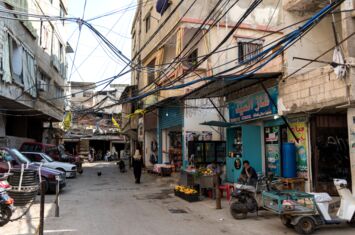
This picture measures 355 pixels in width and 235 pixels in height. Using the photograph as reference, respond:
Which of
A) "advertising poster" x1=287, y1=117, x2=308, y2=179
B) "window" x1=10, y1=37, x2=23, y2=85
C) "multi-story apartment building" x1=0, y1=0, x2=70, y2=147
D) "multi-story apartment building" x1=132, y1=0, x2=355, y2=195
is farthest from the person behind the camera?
"window" x1=10, y1=37, x2=23, y2=85

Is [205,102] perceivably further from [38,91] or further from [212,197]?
[38,91]

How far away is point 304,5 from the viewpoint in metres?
13.1

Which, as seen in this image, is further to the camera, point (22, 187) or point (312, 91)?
point (312, 91)

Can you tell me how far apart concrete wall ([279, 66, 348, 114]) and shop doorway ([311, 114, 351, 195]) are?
0.74 meters

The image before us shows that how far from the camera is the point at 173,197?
550 inches

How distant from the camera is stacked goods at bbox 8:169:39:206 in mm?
9125

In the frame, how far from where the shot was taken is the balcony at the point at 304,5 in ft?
42.0

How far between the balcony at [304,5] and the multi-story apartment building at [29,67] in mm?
8696

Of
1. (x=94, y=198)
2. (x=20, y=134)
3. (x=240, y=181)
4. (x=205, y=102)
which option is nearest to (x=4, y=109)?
(x=20, y=134)

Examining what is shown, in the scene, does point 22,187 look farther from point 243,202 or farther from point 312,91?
point 312,91

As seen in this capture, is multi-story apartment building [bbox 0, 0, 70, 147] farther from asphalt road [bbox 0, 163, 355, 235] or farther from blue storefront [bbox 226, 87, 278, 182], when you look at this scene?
blue storefront [bbox 226, 87, 278, 182]

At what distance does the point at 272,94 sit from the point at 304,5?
3.38 m

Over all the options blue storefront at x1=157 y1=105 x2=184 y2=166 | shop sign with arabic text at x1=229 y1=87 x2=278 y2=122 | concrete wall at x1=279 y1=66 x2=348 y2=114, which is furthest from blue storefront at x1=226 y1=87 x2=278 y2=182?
blue storefront at x1=157 y1=105 x2=184 y2=166

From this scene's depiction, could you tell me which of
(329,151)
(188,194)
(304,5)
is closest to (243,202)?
(188,194)
